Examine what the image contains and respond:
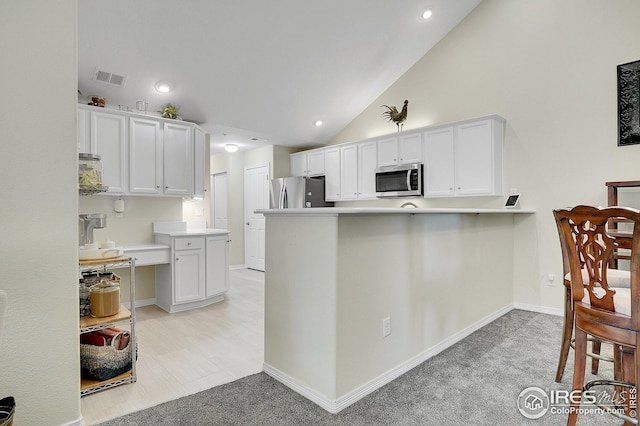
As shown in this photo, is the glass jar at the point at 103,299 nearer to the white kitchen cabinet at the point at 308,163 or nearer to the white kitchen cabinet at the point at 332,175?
the white kitchen cabinet at the point at 332,175

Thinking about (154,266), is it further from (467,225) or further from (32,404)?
(467,225)

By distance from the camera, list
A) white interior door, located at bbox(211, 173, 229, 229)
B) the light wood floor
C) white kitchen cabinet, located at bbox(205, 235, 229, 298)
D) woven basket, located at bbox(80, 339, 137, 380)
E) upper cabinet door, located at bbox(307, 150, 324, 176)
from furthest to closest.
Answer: white interior door, located at bbox(211, 173, 229, 229) → upper cabinet door, located at bbox(307, 150, 324, 176) → white kitchen cabinet, located at bbox(205, 235, 229, 298) → woven basket, located at bbox(80, 339, 137, 380) → the light wood floor

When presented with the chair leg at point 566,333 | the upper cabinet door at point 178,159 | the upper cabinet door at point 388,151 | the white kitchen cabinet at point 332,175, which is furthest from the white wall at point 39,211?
the white kitchen cabinet at point 332,175

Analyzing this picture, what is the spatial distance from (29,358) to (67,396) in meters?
0.27

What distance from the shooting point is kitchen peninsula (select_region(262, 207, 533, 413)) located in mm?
1921

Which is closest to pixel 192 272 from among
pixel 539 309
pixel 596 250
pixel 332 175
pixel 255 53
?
pixel 255 53

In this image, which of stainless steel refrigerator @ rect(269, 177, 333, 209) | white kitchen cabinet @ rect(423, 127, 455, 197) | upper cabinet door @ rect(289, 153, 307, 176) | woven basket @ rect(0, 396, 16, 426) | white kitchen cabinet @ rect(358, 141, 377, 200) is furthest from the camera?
upper cabinet door @ rect(289, 153, 307, 176)

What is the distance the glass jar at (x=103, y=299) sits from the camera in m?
2.13

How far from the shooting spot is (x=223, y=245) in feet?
14.1

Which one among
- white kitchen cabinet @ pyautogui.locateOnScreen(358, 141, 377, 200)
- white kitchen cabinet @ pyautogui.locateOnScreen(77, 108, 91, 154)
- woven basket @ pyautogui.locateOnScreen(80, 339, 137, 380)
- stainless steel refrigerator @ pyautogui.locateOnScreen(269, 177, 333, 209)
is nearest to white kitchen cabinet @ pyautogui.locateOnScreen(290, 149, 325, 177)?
stainless steel refrigerator @ pyautogui.locateOnScreen(269, 177, 333, 209)

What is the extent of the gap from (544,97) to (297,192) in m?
3.49

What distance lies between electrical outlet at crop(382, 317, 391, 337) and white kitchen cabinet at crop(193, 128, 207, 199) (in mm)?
3110

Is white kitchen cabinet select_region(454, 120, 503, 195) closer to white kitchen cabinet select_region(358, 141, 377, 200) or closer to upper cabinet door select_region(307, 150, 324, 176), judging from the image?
white kitchen cabinet select_region(358, 141, 377, 200)

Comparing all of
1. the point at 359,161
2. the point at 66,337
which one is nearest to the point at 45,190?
the point at 66,337
